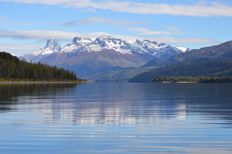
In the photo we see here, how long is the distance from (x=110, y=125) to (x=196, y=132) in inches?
280

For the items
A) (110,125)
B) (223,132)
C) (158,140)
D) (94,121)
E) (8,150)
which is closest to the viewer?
(8,150)

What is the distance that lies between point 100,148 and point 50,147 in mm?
2537

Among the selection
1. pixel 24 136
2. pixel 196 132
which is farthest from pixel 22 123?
pixel 196 132

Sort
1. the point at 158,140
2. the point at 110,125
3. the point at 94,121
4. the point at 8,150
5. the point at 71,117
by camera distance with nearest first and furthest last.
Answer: the point at 8,150
the point at 158,140
the point at 110,125
the point at 94,121
the point at 71,117

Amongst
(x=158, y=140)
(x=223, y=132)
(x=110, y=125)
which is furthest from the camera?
(x=110, y=125)

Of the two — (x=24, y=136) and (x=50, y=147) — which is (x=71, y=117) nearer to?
(x=24, y=136)

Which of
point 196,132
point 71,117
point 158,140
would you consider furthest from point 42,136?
point 71,117

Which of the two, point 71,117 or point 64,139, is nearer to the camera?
point 64,139

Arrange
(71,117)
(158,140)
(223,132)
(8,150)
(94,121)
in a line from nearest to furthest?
(8,150) → (158,140) → (223,132) → (94,121) → (71,117)

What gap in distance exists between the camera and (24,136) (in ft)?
110

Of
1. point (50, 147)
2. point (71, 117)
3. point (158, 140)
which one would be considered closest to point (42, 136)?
point (50, 147)

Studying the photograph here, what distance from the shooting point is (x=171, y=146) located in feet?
97.5

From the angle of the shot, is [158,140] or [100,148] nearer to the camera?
[100,148]

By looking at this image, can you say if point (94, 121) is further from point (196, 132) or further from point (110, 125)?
point (196, 132)
